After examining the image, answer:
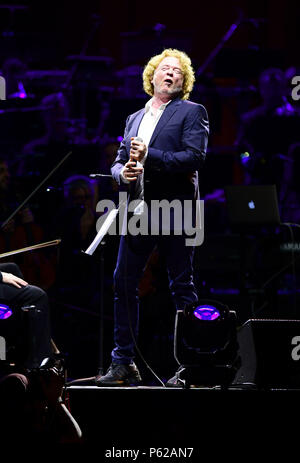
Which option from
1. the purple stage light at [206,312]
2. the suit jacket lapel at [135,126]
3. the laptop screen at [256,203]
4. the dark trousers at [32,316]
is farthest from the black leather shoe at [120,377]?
the laptop screen at [256,203]

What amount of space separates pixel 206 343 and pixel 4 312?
37.6 inches

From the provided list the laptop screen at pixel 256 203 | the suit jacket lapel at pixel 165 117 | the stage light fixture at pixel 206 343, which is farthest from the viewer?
the laptop screen at pixel 256 203

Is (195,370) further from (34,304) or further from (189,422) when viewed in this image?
(34,304)

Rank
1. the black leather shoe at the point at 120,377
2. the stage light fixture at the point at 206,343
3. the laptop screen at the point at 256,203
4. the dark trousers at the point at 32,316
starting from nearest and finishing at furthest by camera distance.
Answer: the stage light fixture at the point at 206,343 < the dark trousers at the point at 32,316 < the black leather shoe at the point at 120,377 < the laptop screen at the point at 256,203

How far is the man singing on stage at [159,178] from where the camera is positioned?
3.68 m

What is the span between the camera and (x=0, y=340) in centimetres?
332

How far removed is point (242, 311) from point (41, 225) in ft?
5.46

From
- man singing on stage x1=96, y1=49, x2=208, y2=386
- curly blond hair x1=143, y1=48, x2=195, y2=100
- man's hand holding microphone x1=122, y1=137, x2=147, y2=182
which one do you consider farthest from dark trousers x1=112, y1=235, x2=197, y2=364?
curly blond hair x1=143, y1=48, x2=195, y2=100

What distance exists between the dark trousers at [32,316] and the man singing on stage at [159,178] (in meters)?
0.42

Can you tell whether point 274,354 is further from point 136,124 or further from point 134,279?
point 136,124

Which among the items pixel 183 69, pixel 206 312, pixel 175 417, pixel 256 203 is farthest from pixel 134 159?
pixel 256 203

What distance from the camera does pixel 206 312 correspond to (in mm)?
3324

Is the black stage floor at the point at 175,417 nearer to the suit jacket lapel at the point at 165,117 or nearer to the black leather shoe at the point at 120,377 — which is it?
the black leather shoe at the point at 120,377

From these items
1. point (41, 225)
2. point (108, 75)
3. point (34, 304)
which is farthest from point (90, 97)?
point (34, 304)
